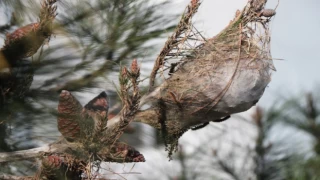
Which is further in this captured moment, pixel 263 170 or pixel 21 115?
pixel 263 170

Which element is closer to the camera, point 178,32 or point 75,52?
point 178,32

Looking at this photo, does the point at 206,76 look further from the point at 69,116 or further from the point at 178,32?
the point at 69,116

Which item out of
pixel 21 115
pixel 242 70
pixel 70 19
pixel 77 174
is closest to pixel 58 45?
pixel 70 19

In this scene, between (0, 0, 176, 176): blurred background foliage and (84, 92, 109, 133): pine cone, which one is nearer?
(84, 92, 109, 133): pine cone

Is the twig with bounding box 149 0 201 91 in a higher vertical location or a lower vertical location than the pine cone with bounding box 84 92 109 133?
higher

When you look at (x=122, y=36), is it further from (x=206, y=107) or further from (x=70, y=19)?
(x=206, y=107)

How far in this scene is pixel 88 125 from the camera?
103cm

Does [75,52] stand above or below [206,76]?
above

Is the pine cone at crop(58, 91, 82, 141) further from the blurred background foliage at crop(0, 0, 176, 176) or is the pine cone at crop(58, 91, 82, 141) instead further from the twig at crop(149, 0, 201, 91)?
the twig at crop(149, 0, 201, 91)

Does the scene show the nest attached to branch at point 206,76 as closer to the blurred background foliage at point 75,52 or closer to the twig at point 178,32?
the twig at point 178,32

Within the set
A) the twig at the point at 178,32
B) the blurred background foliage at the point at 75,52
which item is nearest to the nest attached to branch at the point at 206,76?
the twig at the point at 178,32

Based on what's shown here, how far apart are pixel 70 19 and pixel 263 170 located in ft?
3.44

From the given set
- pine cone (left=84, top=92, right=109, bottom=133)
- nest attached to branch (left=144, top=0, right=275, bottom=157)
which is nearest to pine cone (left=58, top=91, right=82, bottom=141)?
pine cone (left=84, top=92, right=109, bottom=133)

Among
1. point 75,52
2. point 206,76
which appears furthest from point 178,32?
point 75,52
